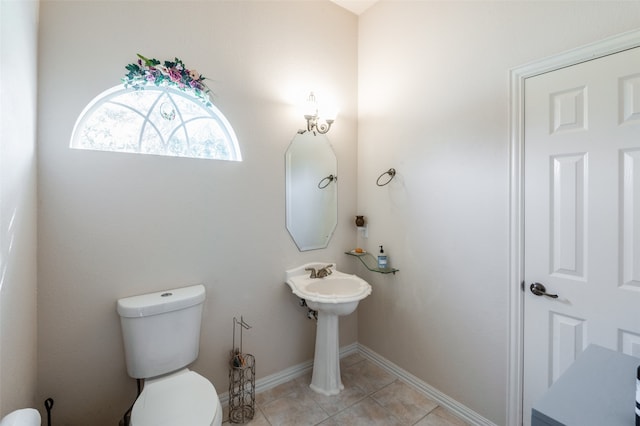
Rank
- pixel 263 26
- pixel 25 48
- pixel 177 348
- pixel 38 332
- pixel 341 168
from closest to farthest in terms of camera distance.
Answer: pixel 25 48 < pixel 38 332 < pixel 177 348 < pixel 263 26 < pixel 341 168

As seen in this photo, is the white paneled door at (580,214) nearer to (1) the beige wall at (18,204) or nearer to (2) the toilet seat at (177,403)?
(2) the toilet seat at (177,403)

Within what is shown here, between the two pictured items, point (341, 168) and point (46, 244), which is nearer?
point (46, 244)

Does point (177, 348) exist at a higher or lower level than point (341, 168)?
lower

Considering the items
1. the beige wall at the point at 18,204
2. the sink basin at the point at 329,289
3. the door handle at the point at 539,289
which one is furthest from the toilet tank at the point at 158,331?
the door handle at the point at 539,289

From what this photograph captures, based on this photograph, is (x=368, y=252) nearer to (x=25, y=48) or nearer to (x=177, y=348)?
(x=177, y=348)

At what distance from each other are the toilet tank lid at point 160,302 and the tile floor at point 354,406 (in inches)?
33.9

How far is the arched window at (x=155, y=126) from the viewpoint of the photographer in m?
1.59

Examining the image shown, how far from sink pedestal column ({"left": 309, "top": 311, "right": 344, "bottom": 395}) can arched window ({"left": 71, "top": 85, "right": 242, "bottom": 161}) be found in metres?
1.35

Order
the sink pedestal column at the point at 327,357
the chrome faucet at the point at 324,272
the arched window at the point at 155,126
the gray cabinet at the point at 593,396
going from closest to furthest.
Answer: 1. the gray cabinet at the point at 593,396
2. the arched window at the point at 155,126
3. the sink pedestal column at the point at 327,357
4. the chrome faucet at the point at 324,272

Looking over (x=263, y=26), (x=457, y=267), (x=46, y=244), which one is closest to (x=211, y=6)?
(x=263, y=26)

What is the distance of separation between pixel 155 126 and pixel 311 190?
3.84ft

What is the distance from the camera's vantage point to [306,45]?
229cm

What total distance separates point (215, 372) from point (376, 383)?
3.94 feet

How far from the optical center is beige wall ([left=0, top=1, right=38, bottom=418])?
972mm
